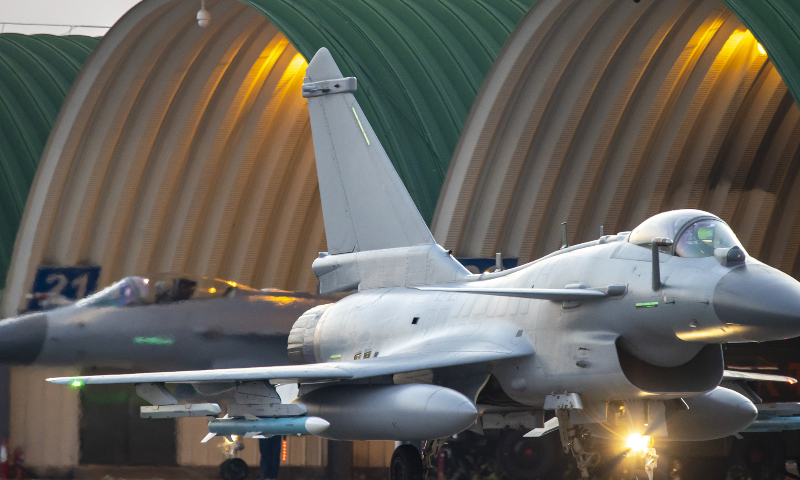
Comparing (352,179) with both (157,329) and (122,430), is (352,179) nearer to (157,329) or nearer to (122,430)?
(157,329)

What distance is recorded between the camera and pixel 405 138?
54.4ft

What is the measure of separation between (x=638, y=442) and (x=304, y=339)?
4.06 metres

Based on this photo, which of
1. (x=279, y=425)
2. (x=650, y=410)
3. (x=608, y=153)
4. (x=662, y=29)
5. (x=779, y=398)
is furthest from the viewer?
(x=608, y=153)

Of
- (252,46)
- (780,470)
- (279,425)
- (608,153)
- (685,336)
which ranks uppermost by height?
(252,46)

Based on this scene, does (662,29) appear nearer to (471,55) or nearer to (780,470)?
(471,55)

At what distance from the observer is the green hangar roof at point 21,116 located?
76.1 ft

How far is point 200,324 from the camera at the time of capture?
12797 mm

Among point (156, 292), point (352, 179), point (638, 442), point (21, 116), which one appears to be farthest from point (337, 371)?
point (21, 116)

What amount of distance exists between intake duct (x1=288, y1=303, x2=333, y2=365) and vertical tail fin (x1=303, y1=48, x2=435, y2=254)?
2.97 feet

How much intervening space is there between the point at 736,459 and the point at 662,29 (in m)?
6.66

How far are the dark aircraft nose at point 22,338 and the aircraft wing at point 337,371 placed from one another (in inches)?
138

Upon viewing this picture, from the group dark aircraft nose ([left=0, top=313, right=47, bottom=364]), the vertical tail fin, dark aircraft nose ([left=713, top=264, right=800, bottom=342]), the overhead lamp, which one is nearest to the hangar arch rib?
the vertical tail fin

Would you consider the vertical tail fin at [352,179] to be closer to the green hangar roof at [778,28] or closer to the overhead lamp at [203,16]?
the green hangar roof at [778,28]

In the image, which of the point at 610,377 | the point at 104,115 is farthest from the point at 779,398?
the point at 104,115
